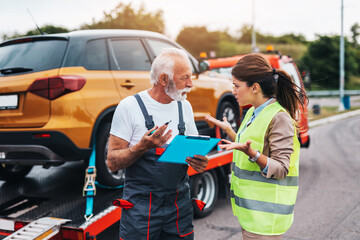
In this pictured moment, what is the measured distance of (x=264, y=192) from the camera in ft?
6.85

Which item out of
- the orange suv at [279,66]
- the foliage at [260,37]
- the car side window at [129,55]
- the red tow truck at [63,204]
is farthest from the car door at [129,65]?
the foliage at [260,37]

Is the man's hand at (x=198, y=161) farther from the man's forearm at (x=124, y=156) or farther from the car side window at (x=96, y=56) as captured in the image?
the car side window at (x=96, y=56)

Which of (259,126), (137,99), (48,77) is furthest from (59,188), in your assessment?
(259,126)

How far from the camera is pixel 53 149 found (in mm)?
3500

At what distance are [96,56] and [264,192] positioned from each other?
104 inches

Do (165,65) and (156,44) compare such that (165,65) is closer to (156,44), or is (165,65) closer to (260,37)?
(156,44)

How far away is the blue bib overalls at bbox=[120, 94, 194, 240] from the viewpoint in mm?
2141

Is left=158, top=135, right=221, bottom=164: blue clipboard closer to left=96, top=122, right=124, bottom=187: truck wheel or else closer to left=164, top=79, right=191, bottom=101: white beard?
left=164, top=79, right=191, bottom=101: white beard

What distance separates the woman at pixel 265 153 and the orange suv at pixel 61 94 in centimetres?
190

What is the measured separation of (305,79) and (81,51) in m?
5.09

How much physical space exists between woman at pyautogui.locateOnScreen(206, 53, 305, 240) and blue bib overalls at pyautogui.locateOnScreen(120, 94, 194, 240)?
1.28 ft

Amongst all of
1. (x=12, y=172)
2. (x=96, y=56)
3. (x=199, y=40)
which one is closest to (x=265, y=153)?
(x=96, y=56)

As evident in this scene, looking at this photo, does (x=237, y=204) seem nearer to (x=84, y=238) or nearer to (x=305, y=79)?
(x=84, y=238)

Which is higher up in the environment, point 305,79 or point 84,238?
point 305,79
